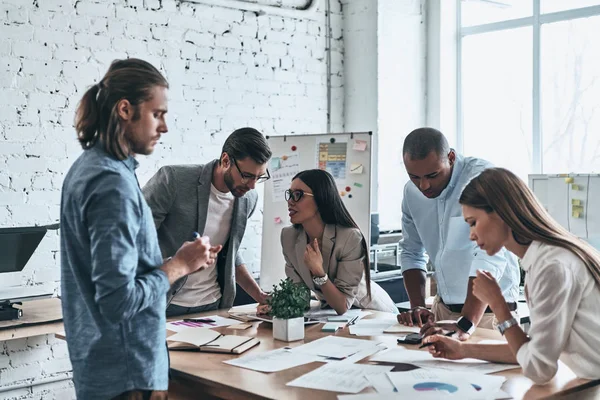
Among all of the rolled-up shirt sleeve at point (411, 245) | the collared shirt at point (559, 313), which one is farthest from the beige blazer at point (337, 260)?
the collared shirt at point (559, 313)

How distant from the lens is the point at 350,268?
2.97m

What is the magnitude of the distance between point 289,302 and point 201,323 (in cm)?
43

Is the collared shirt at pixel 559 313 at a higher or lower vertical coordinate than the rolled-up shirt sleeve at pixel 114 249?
lower

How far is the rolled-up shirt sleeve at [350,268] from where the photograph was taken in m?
2.93

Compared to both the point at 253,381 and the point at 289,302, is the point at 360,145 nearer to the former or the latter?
the point at 289,302

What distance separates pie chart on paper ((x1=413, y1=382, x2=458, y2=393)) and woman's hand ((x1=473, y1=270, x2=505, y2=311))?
0.26 m

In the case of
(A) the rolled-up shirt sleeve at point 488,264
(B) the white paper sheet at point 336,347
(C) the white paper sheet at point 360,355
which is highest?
(A) the rolled-up shirt sleeve at point 488,264

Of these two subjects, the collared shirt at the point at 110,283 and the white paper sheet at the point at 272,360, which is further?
the white paper sheet at the point at 272,360

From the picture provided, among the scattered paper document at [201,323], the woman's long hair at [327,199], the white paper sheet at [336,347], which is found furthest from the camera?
the woman's long hair at [327,199]

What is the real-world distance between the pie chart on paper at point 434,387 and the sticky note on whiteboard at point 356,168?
203 centimetres

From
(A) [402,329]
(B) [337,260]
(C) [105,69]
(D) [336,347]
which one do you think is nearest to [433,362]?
(D) [336,347]

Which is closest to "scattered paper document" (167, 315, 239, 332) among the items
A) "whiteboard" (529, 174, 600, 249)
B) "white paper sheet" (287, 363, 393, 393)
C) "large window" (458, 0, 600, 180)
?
"white paper sheet" (287, 363, 393, 393)

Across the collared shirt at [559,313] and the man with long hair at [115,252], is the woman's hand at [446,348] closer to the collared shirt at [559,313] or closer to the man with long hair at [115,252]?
the collared shirt at [559,313]

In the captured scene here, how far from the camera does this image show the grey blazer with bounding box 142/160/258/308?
114 inches
